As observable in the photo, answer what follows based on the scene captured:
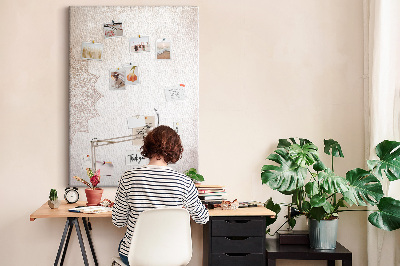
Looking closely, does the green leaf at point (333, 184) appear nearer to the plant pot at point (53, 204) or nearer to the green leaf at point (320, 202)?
the green leaf at point (320, 202)

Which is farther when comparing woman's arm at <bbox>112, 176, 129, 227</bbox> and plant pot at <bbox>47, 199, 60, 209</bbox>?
plant pot at <bbox>47, 199, 60, 209</bbox>

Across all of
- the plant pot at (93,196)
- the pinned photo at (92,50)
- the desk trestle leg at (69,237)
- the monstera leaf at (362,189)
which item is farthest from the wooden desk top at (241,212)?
the pinned photo at (92,50)

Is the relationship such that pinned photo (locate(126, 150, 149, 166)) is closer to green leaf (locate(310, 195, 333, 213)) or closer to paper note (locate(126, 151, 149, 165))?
paper note (locate(126, 151, 149, 165))

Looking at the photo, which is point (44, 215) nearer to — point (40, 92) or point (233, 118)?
point (40, 92)

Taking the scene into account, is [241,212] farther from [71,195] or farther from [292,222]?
[71,195]

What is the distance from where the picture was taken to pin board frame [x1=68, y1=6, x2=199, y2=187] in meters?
3.73

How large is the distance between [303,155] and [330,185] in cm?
28

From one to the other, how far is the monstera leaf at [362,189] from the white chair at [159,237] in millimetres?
1303

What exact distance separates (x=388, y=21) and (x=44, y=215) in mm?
2586

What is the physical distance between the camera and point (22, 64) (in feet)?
12.4

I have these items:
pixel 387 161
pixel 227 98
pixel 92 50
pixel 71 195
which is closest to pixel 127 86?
pixel 92 50

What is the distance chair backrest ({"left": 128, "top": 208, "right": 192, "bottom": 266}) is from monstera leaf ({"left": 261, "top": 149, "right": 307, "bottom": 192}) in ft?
3.24

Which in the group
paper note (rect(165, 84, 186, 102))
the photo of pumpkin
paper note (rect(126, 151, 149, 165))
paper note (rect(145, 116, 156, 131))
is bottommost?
paper note (rect(126, 151, 149, 165))

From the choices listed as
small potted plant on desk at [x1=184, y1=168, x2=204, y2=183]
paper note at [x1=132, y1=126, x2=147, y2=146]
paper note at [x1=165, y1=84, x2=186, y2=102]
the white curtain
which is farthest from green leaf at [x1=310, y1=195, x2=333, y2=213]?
paper note at [x1=132, y1=126, x2=147, y2=146]
